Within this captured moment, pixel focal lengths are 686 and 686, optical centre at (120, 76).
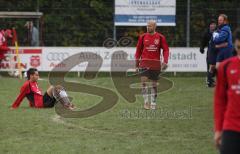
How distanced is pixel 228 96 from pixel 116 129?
246 inches

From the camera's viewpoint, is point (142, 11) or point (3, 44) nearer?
point (3, 44)

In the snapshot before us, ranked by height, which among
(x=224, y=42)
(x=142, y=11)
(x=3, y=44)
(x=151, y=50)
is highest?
(x=142, y=11)

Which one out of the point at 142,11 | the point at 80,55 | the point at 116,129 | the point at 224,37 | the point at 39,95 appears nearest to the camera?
the point at 116,129

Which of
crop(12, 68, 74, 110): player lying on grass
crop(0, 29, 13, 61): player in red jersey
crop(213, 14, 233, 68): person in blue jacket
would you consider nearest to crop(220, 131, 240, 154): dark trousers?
crop(12, 68, 74, 110): player lying on grass

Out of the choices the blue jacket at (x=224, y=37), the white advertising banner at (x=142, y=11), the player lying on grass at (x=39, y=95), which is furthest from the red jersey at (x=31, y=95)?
Result: the white advertising banner at (x=142, y=11)

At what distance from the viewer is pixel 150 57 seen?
15750mm

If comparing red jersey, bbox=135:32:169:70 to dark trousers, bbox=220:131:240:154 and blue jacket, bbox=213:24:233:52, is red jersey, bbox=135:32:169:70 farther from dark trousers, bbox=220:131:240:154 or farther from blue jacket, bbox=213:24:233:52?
dark trousers, bbox=220:131:240:154

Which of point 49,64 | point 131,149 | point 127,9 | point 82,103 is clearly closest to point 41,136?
point 131,149

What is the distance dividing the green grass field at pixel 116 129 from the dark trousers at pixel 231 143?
3.88 m

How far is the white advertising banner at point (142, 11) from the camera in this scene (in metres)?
29.1

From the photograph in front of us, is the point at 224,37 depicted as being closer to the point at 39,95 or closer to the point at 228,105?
the point at 39,95

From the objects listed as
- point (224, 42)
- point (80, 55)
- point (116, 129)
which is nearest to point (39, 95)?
point (116, 129)

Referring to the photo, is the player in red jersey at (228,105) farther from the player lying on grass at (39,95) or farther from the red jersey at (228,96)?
the player lying on grass at (39,95)

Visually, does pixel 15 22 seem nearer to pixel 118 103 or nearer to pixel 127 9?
pixel 127 9
